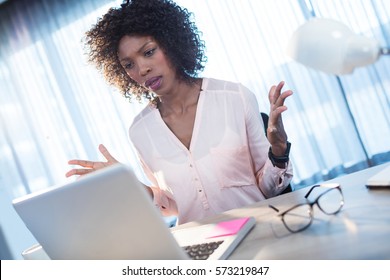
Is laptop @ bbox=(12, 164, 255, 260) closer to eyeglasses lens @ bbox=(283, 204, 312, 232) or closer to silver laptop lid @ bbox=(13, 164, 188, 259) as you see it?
silver laptop lid @ bbox=(13, 164, 188, 259)

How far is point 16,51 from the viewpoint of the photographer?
3.54 m

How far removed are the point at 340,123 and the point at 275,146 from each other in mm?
1859

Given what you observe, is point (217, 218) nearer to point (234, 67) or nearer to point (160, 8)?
point (160, 8)

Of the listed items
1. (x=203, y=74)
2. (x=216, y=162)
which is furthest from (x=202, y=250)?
(x=203, y=74)

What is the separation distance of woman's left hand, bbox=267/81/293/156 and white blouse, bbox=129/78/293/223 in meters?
0.16

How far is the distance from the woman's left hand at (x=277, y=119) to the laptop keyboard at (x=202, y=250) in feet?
1.42

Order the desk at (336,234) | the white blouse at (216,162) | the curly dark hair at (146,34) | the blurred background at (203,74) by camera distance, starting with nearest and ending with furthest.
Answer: the desk at (336,234)
the white blouse at (216,162)
the curly dark hair at (146,34)
the blurred background at (203,74)

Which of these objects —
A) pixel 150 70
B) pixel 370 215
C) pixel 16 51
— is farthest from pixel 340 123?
pixel 16 51

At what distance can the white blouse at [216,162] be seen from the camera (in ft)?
4.75

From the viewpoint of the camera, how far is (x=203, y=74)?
286 cm

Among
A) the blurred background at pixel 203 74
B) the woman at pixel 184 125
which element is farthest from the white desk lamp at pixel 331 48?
A: the blurred background at pixel 203 74

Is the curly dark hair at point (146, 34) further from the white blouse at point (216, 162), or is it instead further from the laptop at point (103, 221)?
the laptop at point (103, 221)

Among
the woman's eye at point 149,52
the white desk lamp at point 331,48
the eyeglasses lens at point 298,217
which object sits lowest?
the eyeglasses lens at point 298,217

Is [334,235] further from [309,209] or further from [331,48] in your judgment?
[331,48]
